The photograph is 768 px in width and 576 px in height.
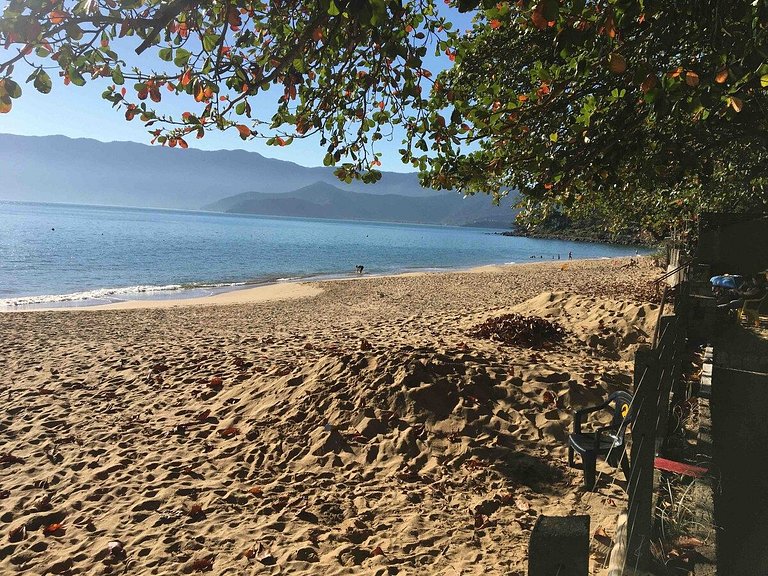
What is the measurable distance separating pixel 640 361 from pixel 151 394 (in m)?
7.36

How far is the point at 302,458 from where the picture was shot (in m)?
5.57

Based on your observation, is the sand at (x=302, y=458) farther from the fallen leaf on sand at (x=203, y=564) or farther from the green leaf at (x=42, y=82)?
the green leaf at (x=42, y=82)

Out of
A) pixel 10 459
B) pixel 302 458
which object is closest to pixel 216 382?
pixel 10 459

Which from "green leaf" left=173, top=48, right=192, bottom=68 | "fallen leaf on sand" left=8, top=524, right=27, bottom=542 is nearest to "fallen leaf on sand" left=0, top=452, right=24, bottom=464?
"fallen leaf on sand" left=8, top=524, right=27, bottom=542

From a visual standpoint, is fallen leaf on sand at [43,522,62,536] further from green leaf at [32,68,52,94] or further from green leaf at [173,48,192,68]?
green leaf at [173,48,192,68]

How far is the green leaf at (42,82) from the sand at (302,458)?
3471mm

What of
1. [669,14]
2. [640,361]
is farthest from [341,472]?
[669,14]

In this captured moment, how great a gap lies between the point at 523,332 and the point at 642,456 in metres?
6.88

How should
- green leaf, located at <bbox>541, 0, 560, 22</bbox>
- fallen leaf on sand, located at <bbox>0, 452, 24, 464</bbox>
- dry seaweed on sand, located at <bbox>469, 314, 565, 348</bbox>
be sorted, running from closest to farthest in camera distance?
1. green leaf, located at <bbox>541, 0, 560, 22</bbox>
2. fallen leaf on sand, located at <bbox>0, 452, 24, 464</bbox>
3. dry seaweed on sand, located at <bbox>469, 314, 565, 348</bbox>

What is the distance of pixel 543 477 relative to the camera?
5.04 m

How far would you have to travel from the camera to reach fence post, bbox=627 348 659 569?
8.69ft

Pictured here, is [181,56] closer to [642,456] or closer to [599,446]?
[642,456]

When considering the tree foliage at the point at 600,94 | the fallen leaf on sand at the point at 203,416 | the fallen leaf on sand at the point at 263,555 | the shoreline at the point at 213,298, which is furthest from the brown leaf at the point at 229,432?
the shoreline at the point at 213,298

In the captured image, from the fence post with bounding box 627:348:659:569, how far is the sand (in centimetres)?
95
